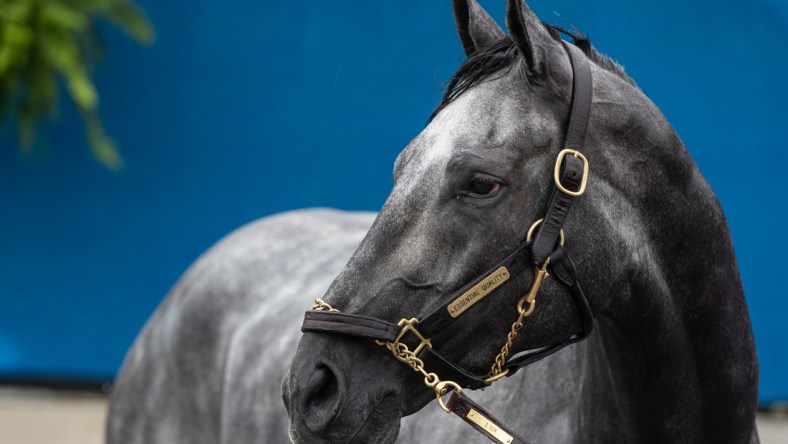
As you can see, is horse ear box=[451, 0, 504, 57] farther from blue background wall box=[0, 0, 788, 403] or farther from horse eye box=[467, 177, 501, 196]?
blue background wall box=[0, 0, 788, 403]

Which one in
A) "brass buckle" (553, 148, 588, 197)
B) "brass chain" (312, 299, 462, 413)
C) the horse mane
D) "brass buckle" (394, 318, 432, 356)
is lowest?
"brass chain" (312, 299, 462, 413)

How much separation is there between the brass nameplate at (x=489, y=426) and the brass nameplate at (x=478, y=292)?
0.26 m

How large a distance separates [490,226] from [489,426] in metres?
0.42

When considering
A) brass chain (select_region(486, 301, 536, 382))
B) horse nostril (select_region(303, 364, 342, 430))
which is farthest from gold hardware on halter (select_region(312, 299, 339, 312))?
brass chain (select_region(486, 301, 536, 382))

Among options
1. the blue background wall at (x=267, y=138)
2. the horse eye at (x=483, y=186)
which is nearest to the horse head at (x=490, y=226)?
the horse eye at (x=483, y=186)

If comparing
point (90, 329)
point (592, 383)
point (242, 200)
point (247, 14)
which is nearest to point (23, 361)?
point (90, 329)

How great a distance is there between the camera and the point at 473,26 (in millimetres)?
2160

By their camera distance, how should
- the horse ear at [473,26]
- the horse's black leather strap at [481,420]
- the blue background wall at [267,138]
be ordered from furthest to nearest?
→ the blue background wall at [267,138]
the horse ear at [473,26]
the horse's black leather strap at [481,420]

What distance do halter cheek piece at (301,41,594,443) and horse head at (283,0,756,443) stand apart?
0.05ft

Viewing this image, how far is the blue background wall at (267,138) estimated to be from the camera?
210 inches

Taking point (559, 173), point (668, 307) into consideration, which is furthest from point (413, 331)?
point (668, 307)

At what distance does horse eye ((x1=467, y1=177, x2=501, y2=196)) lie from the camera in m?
1.87

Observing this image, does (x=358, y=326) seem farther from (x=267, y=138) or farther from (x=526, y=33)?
(x=267, y=138)

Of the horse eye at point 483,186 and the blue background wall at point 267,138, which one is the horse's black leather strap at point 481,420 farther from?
the blue background wall at point 267,138
